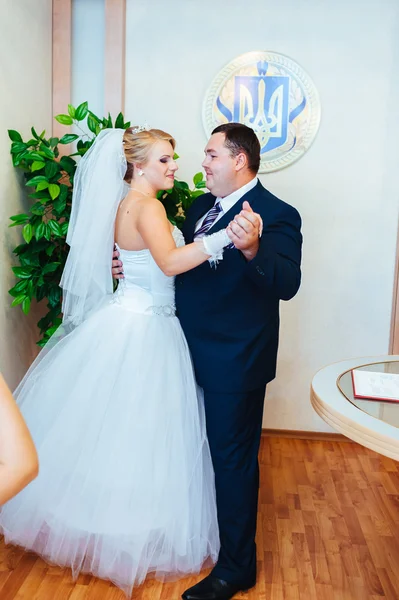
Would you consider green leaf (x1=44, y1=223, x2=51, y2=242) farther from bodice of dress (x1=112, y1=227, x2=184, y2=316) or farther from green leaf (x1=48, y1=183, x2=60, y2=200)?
bodice of dress (x1=112, y1=227, x2=184, y2=316)

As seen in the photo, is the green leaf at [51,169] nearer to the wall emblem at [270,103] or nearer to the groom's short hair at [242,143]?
the groom's short hair at [242,143]

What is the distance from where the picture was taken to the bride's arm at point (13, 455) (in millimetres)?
1030

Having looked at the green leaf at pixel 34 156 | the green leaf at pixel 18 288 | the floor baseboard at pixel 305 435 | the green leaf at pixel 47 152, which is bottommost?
the floor baseboard at pixel 305 435

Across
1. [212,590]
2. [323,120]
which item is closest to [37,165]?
[323,120]

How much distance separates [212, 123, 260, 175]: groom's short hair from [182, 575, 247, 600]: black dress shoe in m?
1.51

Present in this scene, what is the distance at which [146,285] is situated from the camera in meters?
2.37

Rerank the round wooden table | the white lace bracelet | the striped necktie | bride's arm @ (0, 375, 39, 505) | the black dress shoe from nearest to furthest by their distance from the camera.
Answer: bride's arm @ (0, 375, 39, 505)
the round wooden table
the white lace bracelet
the black dress shoe
the striped necktie

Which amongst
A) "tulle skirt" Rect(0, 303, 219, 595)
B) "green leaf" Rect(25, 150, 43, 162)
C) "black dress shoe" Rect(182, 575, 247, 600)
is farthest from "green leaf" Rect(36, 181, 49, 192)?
"black dress shoe" Rect(182, 575, 247, 600)

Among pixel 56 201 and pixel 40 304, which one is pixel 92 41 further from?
pixel 40 304

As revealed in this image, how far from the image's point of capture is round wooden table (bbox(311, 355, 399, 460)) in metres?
1.55

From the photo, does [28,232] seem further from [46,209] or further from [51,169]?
[51,169]

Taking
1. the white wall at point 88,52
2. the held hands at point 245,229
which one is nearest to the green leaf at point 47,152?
the white wall at point 88,52

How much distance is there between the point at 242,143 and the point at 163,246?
479mm

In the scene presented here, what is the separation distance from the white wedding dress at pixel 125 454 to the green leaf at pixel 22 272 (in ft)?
1.97
